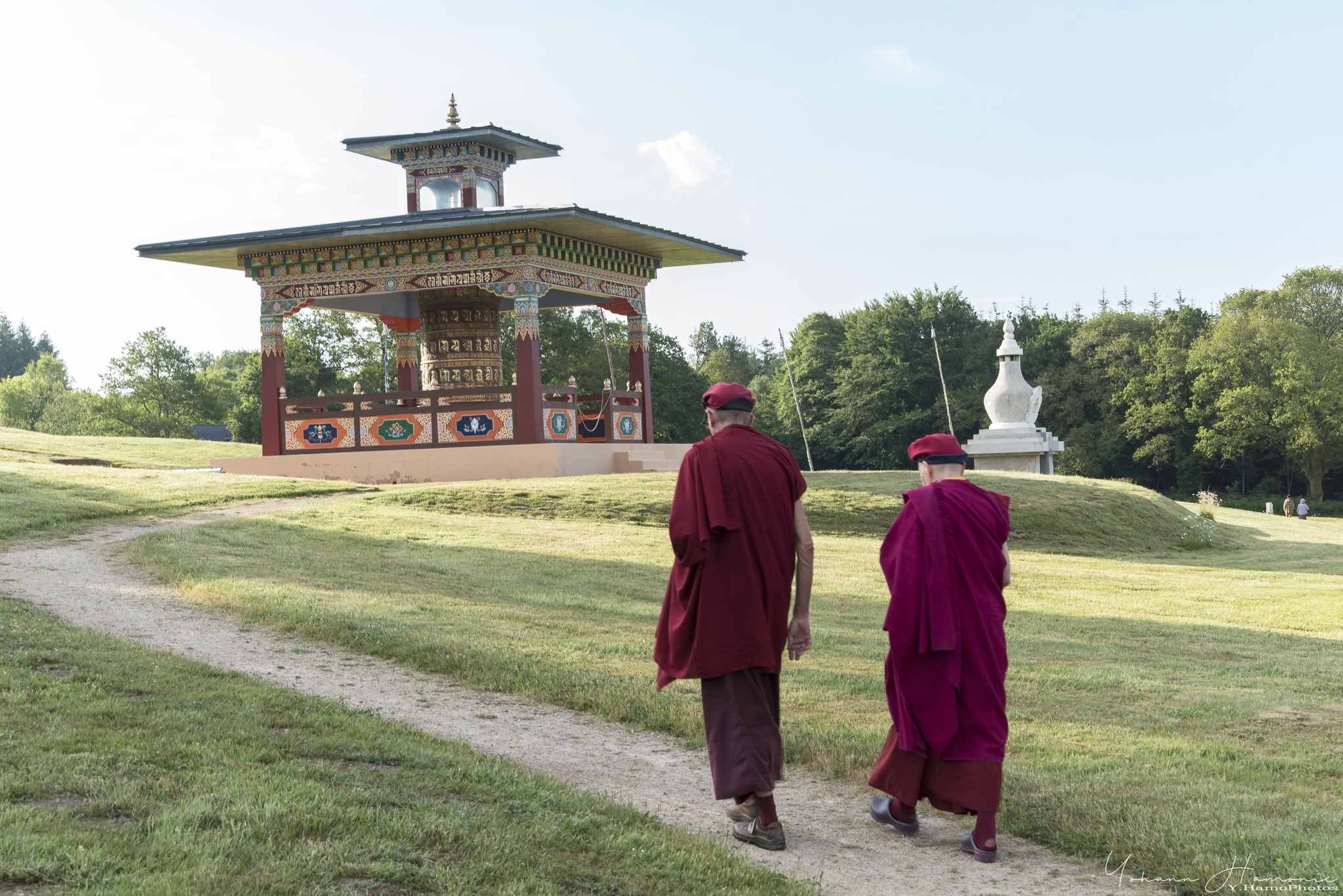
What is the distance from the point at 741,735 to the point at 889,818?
2.87ft

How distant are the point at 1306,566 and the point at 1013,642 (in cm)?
1139

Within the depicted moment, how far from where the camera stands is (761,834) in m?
5.19

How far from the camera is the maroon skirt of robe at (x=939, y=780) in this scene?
203 inches

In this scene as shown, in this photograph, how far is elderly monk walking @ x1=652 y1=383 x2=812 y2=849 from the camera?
5242 millimetres

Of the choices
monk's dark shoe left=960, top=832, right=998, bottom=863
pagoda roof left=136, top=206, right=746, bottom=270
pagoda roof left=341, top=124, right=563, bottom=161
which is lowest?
monk's dark shoe left=960, top=832, right=998, bottom=863

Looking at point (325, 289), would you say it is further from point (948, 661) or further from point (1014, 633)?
point (948, 661)

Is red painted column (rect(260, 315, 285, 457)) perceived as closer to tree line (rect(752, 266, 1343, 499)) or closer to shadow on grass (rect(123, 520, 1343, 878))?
shadow on grass (rect(123, 520, 1343, 878))

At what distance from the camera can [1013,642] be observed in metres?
11.2

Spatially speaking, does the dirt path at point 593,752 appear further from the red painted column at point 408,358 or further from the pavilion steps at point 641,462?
the red painted column at point 408,358

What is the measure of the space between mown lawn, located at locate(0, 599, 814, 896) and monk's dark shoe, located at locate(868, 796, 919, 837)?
915 millimetres

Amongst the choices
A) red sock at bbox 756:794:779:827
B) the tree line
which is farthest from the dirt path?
the tree line

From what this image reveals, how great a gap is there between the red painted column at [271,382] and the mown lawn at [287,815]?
19183 millimetres

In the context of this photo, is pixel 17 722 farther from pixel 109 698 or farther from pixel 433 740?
pixel 433 740

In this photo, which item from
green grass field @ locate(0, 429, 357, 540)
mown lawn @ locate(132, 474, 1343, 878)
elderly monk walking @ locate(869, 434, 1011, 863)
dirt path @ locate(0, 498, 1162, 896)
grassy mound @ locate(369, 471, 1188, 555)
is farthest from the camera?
grassy mound @ locate(369, 471, 1188, 555)
